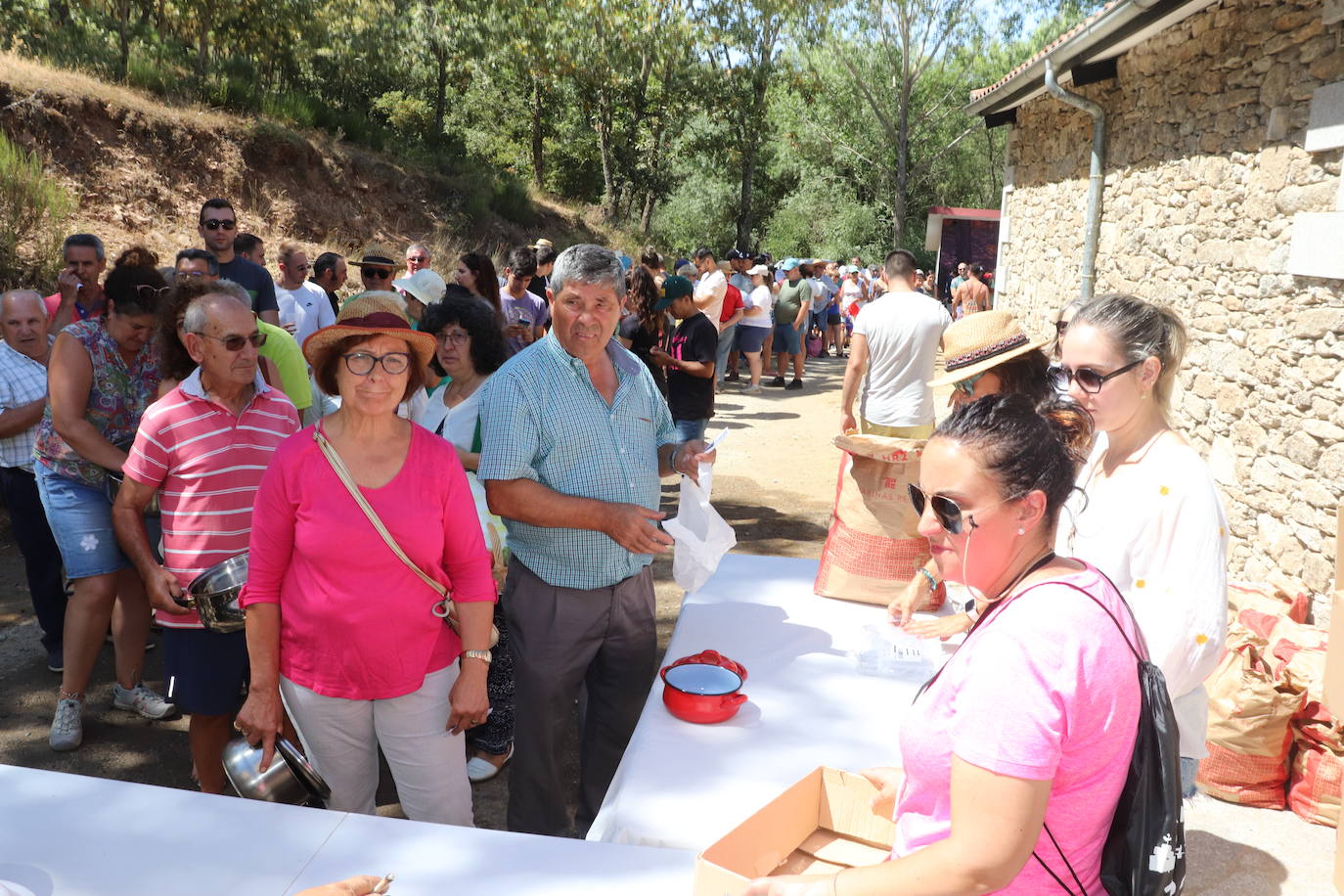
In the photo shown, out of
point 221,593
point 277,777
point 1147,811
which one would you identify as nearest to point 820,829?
point 1147,811

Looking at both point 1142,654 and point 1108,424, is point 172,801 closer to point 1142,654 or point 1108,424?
point 1142,654

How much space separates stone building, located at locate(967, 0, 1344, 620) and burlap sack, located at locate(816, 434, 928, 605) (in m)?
3.01

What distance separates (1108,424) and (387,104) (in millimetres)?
25124

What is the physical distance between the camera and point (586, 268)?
2697 millimetres

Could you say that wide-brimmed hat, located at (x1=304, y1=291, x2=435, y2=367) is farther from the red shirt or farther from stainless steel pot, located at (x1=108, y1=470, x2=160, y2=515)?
the red shirt

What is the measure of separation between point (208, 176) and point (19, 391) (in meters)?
12.1

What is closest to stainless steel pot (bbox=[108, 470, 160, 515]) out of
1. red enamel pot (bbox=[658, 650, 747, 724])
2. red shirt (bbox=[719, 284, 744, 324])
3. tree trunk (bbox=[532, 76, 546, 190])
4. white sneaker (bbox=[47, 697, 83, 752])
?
white sneaker (bbox=[47, 697, 83, 752])

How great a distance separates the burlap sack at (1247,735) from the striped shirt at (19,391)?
189 inches

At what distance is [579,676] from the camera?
2.84m

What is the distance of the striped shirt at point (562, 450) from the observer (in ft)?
8.59

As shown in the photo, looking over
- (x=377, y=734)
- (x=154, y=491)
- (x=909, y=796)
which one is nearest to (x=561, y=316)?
(x=377, y=734)

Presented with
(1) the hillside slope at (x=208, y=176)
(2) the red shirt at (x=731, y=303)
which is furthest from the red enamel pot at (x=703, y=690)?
(1) the hillside slope at (x=208, y=176)

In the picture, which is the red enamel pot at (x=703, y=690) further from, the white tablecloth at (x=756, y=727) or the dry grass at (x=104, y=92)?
the dry grass at (x=104, y=92)

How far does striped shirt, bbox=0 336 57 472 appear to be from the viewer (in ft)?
13.8
